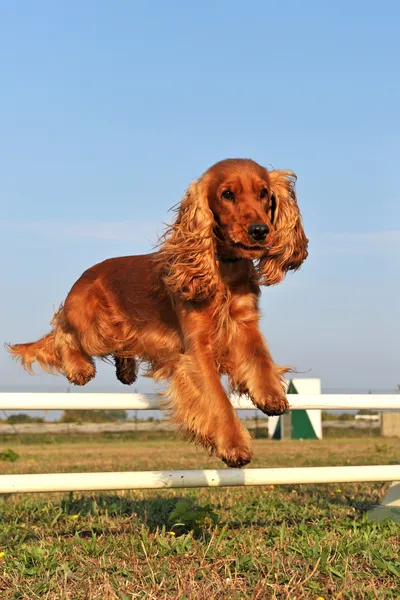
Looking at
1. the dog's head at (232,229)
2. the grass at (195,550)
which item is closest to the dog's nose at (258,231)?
the dog's head at (232,229)

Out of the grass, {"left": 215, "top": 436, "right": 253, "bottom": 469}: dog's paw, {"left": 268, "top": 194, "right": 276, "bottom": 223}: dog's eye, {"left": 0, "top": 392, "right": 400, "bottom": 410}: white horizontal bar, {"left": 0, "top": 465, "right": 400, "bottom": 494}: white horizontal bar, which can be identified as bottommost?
the grass

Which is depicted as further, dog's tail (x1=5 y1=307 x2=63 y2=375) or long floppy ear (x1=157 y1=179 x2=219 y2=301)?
dog's tail (x1=5 y1=307 x2=63 y2=375)

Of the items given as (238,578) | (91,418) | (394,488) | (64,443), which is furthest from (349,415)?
(238,578)

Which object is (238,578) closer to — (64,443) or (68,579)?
(68,579)

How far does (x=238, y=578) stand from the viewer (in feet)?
10.3

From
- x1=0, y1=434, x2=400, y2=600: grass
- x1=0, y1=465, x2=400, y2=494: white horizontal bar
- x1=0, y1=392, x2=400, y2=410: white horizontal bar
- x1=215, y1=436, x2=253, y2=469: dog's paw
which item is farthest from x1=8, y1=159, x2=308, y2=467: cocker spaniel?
x1=0, y1=434, x2=400, y2=600: grass

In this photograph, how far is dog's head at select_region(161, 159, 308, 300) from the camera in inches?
139

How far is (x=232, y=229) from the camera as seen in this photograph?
11.8 feet

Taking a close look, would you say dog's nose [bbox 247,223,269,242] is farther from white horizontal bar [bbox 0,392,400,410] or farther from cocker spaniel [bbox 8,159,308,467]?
white horizontal bar [bbox 0,392,400,410]

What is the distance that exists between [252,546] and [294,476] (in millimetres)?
510

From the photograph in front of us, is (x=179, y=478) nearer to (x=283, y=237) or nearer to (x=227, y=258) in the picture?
(x=227, y=258)

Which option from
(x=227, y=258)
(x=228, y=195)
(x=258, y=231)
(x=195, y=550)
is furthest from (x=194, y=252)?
(x=195, y=550)

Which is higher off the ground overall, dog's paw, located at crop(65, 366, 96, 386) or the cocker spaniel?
the cocker spaniel

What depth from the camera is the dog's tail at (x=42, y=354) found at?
16.4 feet
